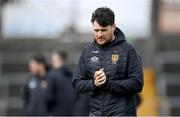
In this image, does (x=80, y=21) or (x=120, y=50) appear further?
(x=80, y=21)

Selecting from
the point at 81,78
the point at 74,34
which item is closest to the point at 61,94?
the point at 81,78

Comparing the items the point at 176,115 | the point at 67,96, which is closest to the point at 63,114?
the point at 67,96

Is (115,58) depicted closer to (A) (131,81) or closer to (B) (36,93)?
(A) (131,81)

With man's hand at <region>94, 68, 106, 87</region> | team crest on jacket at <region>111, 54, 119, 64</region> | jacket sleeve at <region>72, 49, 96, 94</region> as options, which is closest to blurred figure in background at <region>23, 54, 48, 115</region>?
jacket sleeve at <region>72, 49, 96, 94</region>

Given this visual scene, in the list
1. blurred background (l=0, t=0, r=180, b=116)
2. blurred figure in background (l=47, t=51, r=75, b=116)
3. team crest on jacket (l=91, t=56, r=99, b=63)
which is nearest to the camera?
team crest on jacket (l=91, t=56, r=99, b=63)

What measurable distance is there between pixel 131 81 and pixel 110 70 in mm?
255

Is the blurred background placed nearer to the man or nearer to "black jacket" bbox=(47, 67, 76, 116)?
"black jacket" bbox=(47, 67, 76, 116)

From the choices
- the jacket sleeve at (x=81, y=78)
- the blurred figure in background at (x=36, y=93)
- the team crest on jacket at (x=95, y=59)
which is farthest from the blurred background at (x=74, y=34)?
the team crest on jacket at (x=95, y=59)

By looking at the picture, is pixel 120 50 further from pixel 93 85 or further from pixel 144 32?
pixel 144 32

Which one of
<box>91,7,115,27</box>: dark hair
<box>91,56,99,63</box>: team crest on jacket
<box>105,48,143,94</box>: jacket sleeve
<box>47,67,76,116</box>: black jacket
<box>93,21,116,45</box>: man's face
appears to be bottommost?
<box>47,67,76,116</box>: black jacket

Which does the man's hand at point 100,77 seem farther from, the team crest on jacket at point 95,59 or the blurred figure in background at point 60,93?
the blurred figure in background at point 60,93

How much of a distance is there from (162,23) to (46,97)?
794cm

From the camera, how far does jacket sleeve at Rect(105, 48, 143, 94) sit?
8.43 metres

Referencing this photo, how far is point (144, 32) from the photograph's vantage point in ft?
70.9
